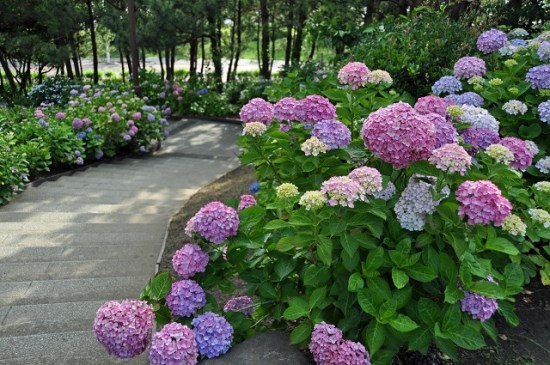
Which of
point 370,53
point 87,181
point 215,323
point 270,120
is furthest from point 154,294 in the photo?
point 87,181

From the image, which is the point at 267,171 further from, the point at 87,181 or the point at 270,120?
the point at 87,181

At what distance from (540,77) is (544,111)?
31 cm

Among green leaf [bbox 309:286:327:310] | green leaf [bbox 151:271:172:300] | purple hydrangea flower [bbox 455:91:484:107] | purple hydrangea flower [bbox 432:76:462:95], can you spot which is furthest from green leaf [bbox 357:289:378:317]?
purple hydrangea flower [bbox 432:76:462:95]

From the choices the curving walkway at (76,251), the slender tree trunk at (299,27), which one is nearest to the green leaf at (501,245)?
the curving walkway at (76,251)

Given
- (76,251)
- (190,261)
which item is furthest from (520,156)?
(76,251)

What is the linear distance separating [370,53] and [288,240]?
106 inches

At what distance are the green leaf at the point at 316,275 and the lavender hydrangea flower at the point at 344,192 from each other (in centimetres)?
29

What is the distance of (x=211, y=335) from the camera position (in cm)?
170

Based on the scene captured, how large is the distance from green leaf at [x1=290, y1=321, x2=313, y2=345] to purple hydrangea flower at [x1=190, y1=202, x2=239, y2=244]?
419mm

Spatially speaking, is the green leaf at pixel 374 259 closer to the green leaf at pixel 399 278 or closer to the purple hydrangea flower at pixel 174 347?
the green leaf at pixel 399 278

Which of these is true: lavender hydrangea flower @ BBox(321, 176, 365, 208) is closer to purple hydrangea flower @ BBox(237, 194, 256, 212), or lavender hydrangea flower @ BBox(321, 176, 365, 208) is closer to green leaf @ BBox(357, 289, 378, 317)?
green leaf @ BBox(357, 289, 378, 317)

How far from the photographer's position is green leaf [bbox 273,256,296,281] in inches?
69.8

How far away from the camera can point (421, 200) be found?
63.7 inches

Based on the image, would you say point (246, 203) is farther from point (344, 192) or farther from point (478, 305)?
point (478, 305)
